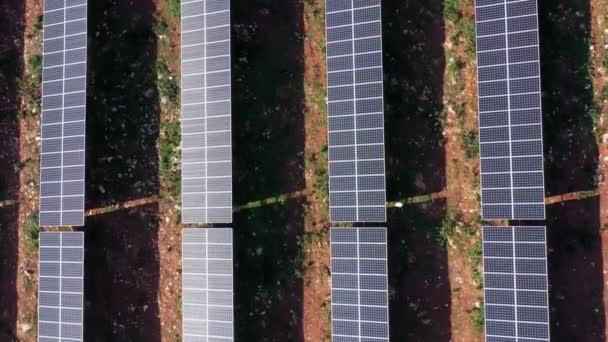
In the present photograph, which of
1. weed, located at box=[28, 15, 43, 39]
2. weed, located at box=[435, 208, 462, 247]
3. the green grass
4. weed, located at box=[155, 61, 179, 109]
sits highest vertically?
weed, located at box=[28, 15, 43, 39]

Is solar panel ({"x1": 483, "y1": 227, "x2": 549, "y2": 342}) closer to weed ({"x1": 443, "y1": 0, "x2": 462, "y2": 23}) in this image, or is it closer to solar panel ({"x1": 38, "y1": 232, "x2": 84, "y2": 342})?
weed ({"x1": 443, "y1": 0, "x2": 462, "y2": 23})

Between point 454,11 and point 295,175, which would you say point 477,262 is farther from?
point 454,11

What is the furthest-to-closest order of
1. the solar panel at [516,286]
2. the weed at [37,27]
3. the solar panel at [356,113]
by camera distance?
the weed at [37,27], the solar panel at [356,113], the solar panel at [516,286]

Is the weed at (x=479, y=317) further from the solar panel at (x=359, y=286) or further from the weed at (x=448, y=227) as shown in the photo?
the solar panel at (x=359, y=286)

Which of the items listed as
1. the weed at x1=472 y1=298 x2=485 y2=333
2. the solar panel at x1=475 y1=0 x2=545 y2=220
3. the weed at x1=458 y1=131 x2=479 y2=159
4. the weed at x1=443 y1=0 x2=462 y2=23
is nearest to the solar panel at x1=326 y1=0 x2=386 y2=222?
the weed at x1=443 y1=0 x2=462 y2=23

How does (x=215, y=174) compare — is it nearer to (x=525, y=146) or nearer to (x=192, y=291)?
(x=192, y=291)

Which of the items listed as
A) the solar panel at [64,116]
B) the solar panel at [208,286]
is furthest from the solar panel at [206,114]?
the solar panel at [64,116]

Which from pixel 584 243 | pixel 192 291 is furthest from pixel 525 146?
pixel 192 291
